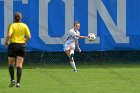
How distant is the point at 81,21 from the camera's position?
20.5 meters

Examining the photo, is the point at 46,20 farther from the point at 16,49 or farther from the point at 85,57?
the point at 16,49

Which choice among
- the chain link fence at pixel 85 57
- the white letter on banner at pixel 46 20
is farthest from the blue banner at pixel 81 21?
the chain link fence at pixel 85 57

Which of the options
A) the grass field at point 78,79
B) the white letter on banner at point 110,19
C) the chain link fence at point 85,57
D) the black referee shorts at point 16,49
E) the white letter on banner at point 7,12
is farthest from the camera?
the chain link fence at point 85,57

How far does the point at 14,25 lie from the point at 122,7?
26.6 feet

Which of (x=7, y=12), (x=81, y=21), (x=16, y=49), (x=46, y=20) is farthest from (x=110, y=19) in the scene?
(x=16, y=49)

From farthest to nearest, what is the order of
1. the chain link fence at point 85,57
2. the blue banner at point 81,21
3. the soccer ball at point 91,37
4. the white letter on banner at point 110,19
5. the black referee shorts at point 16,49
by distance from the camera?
1. the chain link fence at point 85,57
2. the white letter on banner at point 110,19
3. the blue banner at point 81,21
4. the soccer ball at point 91,37
5. the black referee shorts at point 16,49

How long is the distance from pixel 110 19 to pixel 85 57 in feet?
7.00

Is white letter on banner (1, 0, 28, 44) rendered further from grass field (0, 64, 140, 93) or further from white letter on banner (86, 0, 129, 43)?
white letter on banner (86, 0, 129, 43)

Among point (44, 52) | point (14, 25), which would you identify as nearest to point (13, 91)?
point (14, 25)

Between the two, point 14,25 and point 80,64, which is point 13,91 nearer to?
point 14,25

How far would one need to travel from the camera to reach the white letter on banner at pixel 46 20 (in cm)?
2022

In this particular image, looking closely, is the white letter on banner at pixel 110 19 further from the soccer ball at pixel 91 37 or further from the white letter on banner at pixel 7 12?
the white letter on banner at pixel 7 12

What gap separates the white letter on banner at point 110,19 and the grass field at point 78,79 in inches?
49.3

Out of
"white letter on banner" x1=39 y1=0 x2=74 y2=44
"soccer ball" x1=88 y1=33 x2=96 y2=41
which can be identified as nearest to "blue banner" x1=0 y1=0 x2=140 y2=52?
"white letter on banner" x1=39 y1=0 x2=74 y2=44
